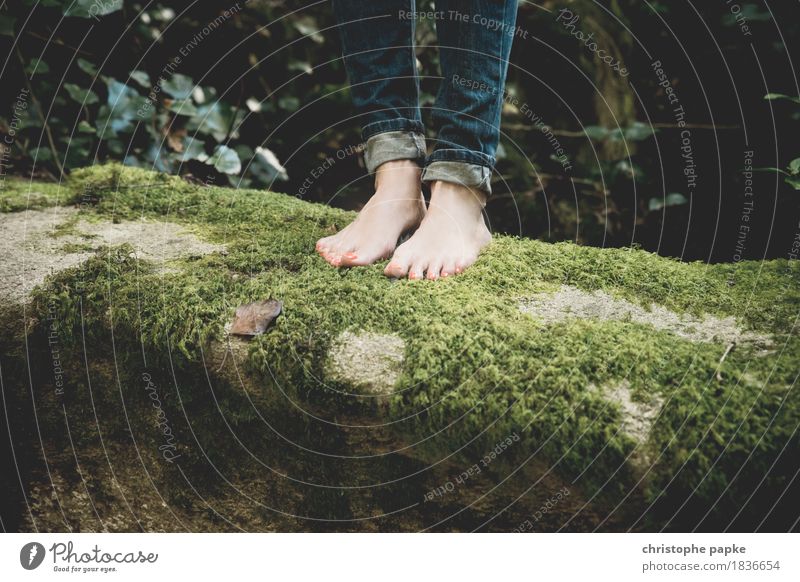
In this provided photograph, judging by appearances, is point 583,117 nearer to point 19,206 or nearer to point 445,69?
point 445,69

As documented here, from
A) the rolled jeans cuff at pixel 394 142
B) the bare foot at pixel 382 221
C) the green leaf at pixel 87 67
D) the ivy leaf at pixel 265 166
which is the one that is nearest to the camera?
the bare foot at pixel 382 221

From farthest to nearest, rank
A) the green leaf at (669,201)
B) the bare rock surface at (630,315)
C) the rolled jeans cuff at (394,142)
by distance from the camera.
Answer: the green leaf at (669,201), the rolled jeans cuff at (394,142), the bare rock surface at (630,315)

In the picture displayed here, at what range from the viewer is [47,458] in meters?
1.16

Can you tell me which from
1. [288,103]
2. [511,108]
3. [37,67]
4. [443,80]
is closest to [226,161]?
[288,103]

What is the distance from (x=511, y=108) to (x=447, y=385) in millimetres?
2482

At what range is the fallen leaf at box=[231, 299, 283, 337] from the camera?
3.01 ft

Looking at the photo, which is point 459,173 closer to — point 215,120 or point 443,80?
point 443,80

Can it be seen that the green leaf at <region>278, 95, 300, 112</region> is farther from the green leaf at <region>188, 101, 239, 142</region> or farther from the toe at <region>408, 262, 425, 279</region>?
the toe at <region>408, 262, 425, 279</region>

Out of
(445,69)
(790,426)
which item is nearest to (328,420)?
(790,426)

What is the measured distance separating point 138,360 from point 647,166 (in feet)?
6.67

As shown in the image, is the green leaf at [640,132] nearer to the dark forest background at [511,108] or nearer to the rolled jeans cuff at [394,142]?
the dark forest background at [511,108]

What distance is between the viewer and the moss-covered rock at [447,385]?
2.33 feet

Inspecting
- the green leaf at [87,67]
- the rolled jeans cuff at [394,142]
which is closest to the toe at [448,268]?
the rolled jeans cuff at [394,142]

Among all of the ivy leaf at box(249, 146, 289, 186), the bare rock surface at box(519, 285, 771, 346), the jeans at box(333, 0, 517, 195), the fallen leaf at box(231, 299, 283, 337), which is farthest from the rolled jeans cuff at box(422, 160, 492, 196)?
the ivy leaf at box(249, 146, 289, 186)
